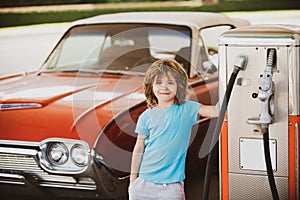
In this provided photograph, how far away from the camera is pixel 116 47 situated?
609 centimetres

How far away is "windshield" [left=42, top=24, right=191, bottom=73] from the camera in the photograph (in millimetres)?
5973

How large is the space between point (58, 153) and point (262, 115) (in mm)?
1511

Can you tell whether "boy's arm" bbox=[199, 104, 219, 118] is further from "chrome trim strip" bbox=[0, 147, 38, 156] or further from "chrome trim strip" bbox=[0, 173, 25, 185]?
"chrome trim strip" bbox=[0, 173, 25, 185]

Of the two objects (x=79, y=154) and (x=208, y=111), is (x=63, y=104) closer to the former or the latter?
(x=79, y=154)

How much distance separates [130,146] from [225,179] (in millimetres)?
908

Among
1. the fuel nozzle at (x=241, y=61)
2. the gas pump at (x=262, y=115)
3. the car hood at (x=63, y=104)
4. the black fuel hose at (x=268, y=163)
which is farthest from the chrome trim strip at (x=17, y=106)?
the black fuel hose at (x=268, y=163)

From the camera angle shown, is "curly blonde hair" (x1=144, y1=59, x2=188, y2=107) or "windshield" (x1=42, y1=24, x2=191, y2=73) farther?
"windshield" (x1=42, y1=24, x2=191, y2=73)

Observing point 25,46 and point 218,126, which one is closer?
point 218,126

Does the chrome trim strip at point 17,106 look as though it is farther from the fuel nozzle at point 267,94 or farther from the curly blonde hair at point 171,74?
the fuel nozzle at point 267,94

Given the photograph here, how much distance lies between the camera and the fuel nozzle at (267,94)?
3873 millimetres

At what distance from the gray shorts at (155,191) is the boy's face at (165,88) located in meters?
0.46

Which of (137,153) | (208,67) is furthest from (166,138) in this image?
(208,67)

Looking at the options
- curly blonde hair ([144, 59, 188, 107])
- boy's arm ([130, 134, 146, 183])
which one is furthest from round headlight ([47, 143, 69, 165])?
curly blonde hair ([144, 59, 188, 107])

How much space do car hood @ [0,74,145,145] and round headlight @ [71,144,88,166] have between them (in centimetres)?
7
